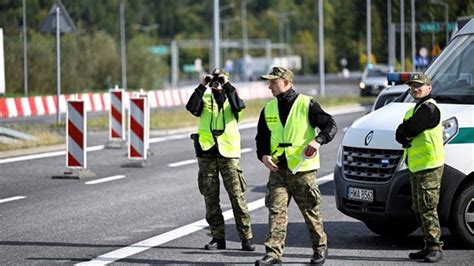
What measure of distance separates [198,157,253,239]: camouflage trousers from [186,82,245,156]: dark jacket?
0.27 ft

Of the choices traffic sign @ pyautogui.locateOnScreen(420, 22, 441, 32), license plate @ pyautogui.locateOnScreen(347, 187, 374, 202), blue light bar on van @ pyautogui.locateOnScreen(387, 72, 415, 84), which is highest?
traffic sign @ pyautogui.locateOnScreen(420, 22, 441, 32)

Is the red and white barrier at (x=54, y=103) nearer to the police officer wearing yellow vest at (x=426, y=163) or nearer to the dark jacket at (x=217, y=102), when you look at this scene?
the dark jacket at (x=217, y=102)

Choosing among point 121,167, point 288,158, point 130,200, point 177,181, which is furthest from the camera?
point 121,167

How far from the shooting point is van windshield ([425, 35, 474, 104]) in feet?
39.4

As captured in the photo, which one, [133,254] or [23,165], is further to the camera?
[23,165]

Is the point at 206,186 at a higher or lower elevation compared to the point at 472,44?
lower

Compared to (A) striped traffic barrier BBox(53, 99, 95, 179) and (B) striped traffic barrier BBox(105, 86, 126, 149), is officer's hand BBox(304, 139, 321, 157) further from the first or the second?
(B) striped traffic barrier BBox(105, 86, 126, 149)

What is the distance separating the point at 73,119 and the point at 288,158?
9.92 meters

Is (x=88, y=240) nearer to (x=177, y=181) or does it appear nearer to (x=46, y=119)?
(x=177, y=181)

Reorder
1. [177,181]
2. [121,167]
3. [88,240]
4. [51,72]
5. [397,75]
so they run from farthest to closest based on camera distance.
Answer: [51,72]
[121,167]
[177,181]
[397,75]
[88,240]

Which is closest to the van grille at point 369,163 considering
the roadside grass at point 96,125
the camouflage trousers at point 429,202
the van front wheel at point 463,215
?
the camouflage trousers at point 429,202

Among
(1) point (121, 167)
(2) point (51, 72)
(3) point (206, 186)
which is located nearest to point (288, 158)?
(3) point (206, 186)

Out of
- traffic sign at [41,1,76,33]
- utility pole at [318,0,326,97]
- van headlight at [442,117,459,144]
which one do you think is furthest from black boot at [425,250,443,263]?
utility pole at [318,0,326,97]

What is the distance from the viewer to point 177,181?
62.5 feet
